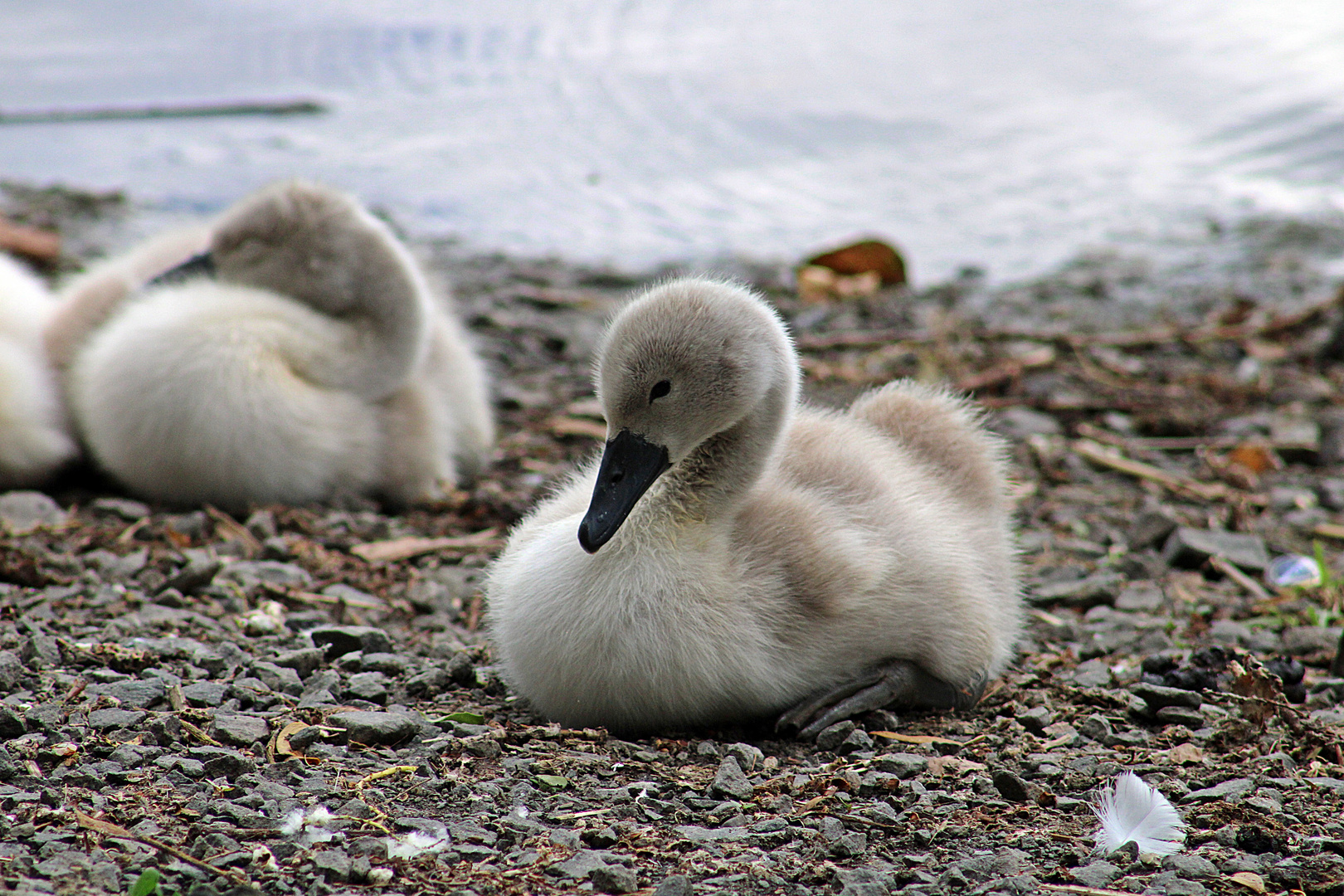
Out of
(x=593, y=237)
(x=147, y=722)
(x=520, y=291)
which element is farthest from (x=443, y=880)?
(x=593, y=237)

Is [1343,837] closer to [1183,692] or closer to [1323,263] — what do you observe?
[1183,692]

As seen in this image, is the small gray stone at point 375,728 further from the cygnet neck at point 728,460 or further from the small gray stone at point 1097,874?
the small gray stone at point 1097,874

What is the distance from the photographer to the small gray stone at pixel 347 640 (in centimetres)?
425

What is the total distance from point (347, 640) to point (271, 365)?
6.66 feet

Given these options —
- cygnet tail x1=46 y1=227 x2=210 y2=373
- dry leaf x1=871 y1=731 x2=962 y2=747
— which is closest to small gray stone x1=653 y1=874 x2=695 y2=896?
dry leaf x1=871 y1=731 x2=962 y2=747

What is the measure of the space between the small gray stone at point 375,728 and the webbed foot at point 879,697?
100cm

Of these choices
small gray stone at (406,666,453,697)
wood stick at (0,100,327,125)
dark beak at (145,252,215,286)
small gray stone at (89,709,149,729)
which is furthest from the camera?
wood stick at (0,100,327,125)

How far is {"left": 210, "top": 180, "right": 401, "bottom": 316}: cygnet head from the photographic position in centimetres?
629

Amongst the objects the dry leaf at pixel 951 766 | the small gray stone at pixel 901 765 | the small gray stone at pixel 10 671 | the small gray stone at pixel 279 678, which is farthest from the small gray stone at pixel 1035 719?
the small gray stone at pixel 10 671

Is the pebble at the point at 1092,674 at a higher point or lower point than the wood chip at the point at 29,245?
lower

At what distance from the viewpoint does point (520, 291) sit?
32.5 ft

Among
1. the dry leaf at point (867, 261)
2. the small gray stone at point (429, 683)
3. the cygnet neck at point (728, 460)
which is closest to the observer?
the cygnet neck at point (728, 460)

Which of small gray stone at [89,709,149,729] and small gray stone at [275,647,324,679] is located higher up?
small gray stone at [89,709,149,729]

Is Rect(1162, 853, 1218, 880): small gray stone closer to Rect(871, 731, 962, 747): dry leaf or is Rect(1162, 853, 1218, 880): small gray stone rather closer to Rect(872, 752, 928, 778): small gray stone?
Rect(872, 752, 928, 778): small gray stone
